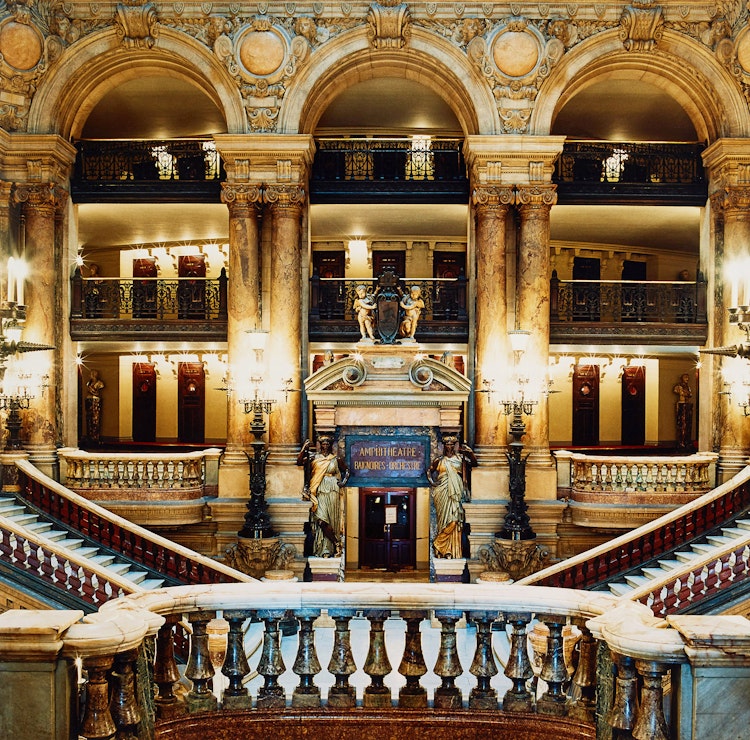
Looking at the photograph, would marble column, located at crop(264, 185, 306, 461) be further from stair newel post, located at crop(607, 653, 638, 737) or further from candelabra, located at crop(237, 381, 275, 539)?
stair newel post, located at crop(607, 653, 638, 737)

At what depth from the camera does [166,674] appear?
457 cm

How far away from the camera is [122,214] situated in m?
17.8

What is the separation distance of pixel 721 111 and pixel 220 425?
577 inches

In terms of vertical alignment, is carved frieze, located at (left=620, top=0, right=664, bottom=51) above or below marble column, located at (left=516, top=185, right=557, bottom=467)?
above

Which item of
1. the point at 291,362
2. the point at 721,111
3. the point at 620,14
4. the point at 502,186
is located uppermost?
the point at 620,14

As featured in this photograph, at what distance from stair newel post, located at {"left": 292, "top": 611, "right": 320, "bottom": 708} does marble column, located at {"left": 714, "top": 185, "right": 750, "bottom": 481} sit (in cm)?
1142

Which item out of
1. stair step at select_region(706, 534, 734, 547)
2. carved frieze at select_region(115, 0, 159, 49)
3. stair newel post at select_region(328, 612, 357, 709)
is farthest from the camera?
carved frieze at select_region(115, 0, 159, 49)

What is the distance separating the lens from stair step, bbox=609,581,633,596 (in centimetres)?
1124

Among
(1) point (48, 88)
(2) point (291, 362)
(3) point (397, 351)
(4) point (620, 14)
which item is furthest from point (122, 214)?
(4) point (620, 14)

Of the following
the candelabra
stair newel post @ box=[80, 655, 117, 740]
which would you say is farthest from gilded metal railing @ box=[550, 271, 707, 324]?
stair newel post @ box=[80, 655, 117, 740]

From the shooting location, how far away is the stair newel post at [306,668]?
4.64 metres

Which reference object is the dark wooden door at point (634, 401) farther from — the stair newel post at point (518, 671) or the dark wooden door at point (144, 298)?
the stair newel post at point (518, 671)

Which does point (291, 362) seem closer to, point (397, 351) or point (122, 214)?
point (397, 351)

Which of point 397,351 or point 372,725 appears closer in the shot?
point 372,725
